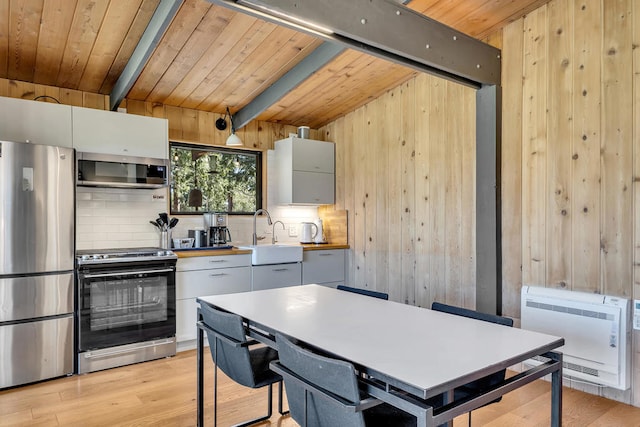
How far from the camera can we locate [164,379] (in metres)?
3.16

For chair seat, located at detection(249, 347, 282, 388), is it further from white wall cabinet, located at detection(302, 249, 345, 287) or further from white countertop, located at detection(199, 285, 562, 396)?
white wall cabinet, located at detection(302, 249, 345, 287)

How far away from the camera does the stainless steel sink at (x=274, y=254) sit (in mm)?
4145

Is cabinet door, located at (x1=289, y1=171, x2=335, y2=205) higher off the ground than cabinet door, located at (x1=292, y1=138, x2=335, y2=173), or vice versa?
cabinet door, located at (x1=292, y1=138, x2=335, y2=173)

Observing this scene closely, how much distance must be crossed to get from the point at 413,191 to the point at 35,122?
3.32 metres

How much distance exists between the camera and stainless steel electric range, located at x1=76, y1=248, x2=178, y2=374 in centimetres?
328

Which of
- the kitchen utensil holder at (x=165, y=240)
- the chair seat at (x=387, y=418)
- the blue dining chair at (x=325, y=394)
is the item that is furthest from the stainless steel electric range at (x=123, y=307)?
the chair seat at (x=387, y=418)

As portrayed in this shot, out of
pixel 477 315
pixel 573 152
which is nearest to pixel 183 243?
pixel 477 315

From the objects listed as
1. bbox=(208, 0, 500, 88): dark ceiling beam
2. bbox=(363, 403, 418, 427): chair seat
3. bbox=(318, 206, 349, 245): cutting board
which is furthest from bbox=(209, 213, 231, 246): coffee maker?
bbox=(363, 403, 418, 427): chair seat

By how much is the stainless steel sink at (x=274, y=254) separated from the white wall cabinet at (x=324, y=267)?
161mm

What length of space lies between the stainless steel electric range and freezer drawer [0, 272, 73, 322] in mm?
96

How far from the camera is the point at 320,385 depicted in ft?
4.42

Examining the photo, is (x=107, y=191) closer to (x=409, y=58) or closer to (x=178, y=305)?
(x=178, y=305)

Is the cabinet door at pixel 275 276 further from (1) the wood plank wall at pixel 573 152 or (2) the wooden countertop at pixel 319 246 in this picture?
(1) the wood plank wall at pixel 573 152

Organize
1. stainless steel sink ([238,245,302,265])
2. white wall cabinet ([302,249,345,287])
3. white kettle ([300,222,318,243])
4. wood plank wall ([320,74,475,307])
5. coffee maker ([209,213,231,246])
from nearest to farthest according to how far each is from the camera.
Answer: wood plank wall ([320,74,475,307]) → stainless steel sink ([238,245,302,265]) → coffee maker ([209,213,231,246]) → white wall cabinet ([302,249,345,287]) → white kettle ([300,222,318,243])
